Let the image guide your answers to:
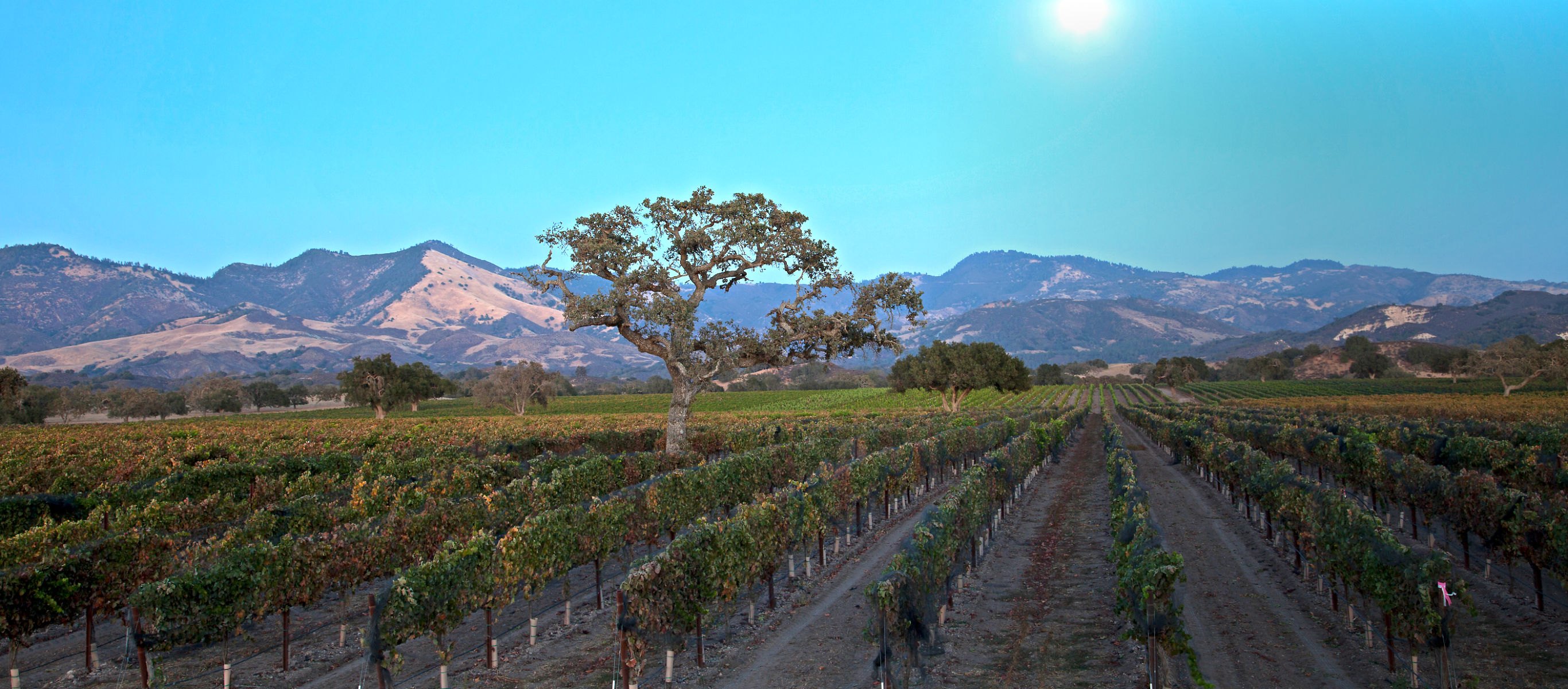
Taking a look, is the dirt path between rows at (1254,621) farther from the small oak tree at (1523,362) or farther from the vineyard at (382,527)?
the small oak tree at (1523,362)

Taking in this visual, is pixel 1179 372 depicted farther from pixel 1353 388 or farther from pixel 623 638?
pixel 623 638

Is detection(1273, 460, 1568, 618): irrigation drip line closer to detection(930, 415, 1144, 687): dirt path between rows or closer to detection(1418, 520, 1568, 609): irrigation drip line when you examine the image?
detection(1418, 520, 1568, 609): irrigation drip line

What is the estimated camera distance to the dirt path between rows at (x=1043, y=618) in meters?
11.6

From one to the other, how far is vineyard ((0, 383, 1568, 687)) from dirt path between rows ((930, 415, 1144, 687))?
14 centimetres

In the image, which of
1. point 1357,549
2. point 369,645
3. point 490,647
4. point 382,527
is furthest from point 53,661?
point 1357,549

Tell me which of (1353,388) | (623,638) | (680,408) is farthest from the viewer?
(1353,388)

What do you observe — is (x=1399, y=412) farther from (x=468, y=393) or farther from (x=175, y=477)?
(x=468, y=393)

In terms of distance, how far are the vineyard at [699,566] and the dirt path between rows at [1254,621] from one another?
4.9 inches

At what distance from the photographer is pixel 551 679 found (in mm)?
11633

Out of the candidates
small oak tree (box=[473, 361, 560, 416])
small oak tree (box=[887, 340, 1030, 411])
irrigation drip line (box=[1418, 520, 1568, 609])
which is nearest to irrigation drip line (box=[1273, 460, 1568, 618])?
irrigation drip line (box=[1418, 520, 1568, 609])

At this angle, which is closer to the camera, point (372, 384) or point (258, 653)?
point (258, 653)

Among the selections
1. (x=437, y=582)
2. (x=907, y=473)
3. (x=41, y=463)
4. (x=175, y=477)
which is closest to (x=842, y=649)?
(x=437, y=582)

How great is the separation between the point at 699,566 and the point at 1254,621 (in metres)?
10.7

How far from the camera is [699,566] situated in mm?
12641
